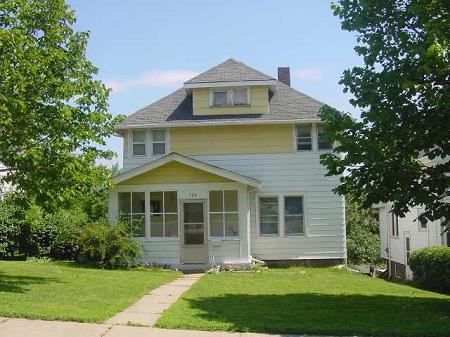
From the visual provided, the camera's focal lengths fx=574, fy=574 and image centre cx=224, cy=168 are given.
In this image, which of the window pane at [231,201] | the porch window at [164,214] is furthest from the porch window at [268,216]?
the porch window at [164,214]

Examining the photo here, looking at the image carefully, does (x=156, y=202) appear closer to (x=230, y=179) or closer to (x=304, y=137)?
(x=230, y=179)

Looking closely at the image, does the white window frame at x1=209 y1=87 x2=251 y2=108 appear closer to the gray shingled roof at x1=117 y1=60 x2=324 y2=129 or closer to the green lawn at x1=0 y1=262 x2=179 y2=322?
the gray shingled roof at x1=117 y1=60 x2=324 y2=129

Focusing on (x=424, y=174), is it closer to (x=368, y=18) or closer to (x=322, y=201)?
(x=368, y=18)

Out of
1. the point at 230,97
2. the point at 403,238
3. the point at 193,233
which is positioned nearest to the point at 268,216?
the point at 193,233

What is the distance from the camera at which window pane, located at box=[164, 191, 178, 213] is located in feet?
73.5

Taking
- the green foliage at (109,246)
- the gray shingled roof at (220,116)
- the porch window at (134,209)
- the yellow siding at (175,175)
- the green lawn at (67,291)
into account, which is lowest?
the green lawn at (67,291)

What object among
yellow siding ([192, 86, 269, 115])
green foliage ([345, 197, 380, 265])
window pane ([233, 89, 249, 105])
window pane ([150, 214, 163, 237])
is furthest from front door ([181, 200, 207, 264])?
green foliage ([345, 197, 380, 265])

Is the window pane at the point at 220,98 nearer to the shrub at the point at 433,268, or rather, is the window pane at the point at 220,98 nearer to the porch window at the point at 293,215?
the porch window at the point at 293,215

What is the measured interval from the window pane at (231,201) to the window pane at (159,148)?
3.81 metres

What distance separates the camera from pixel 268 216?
23.8 meters

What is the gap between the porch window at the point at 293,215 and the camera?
2367 cm

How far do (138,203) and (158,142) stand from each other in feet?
10.5

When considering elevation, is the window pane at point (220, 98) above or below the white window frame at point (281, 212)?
above

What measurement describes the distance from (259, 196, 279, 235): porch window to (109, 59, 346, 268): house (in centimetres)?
4
